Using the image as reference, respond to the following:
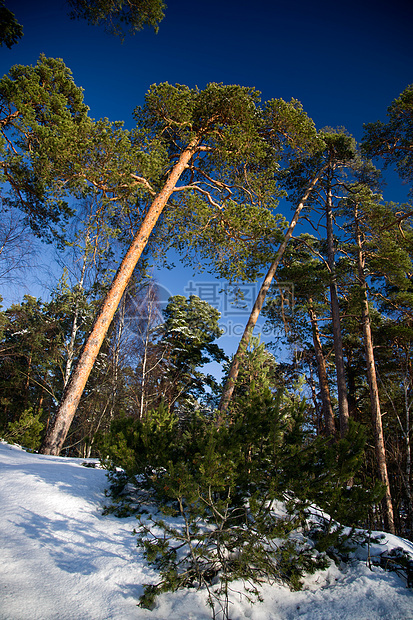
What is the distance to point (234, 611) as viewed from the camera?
203 cm

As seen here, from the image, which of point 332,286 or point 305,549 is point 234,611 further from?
point 332,286

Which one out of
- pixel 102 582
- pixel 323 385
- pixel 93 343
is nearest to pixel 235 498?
pixel 102 582

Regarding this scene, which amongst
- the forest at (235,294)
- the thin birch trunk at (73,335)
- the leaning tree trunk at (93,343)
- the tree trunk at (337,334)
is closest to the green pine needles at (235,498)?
the forest at (235,294)

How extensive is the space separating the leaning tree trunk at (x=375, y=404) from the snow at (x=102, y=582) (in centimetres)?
809

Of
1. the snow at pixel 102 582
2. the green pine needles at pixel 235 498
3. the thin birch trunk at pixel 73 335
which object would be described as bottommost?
the snow at pixel 102 582

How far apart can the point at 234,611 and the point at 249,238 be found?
810 centimetres

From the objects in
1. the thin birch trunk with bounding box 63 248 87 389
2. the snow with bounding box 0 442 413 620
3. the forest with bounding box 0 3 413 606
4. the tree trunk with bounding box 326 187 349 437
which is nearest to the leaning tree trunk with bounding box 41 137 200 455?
the forest with bounding box 0 3 413 606

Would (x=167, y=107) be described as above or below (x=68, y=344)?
above

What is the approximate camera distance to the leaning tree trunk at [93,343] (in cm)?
625

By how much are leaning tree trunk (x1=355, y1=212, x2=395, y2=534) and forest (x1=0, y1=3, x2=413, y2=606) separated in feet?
0.21

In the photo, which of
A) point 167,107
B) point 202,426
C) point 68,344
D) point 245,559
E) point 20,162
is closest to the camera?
point 245,559

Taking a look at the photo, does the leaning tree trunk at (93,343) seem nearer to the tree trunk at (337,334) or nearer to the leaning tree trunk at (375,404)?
the tree trunk at (337,334)

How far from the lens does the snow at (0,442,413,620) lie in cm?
183

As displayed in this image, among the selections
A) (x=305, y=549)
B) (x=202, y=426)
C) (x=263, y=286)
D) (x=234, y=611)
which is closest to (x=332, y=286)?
(x=263, y=286)
